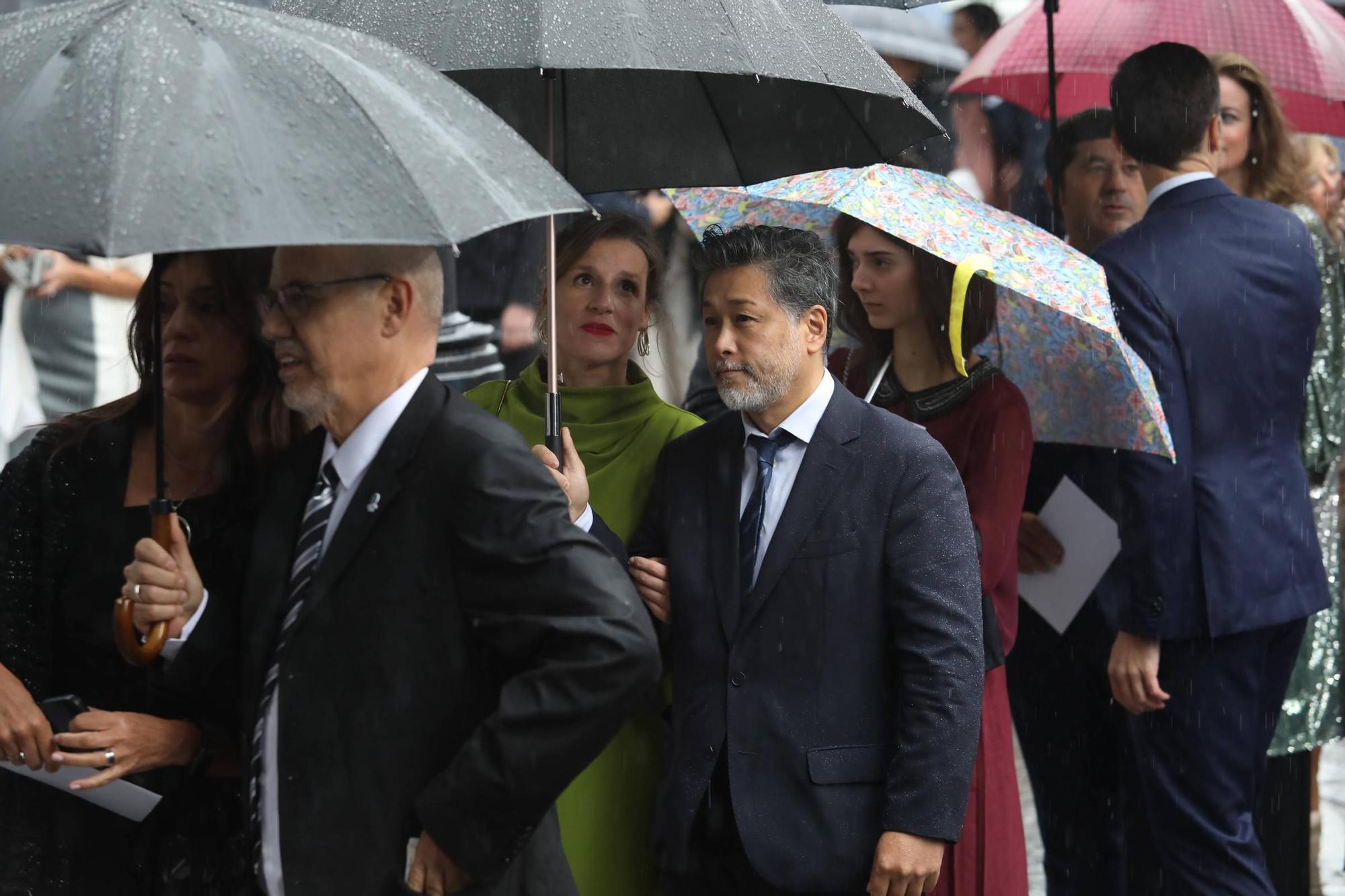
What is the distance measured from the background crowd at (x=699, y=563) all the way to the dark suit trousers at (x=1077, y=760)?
1 centimetres

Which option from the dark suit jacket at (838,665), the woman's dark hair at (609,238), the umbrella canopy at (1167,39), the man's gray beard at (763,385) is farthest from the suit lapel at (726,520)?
the umbrella canopy at (1167,39)

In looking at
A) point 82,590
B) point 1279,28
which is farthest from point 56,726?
point 1279,28

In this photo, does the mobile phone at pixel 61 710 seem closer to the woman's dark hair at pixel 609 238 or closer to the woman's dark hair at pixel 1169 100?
the woman's dark hair at pixel 609 238

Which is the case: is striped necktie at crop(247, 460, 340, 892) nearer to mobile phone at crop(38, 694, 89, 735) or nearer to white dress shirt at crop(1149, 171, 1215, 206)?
mobile phone at crop(38, 694, 89, 735)

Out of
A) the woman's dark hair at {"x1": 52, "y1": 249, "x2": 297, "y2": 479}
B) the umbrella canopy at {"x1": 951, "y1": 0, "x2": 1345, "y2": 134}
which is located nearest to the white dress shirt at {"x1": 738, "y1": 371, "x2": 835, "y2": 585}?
the woman's dark hair at {"x1": 52, "y1": 249, "x2": 297, "y2": 479}

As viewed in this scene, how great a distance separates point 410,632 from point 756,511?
1115mm

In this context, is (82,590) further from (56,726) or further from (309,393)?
(309,393)

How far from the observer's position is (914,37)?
853cm

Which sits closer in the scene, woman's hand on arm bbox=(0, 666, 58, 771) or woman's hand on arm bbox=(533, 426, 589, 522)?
woman's hand on arm bbox=(0, 666, 58, 771)

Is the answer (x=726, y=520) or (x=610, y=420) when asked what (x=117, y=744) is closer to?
(x=726, y=520)

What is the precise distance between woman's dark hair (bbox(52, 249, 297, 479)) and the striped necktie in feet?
1.59

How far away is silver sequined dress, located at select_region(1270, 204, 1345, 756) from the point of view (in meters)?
5.50

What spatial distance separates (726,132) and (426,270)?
1.52 metres

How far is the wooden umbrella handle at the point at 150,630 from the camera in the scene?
117 inches
